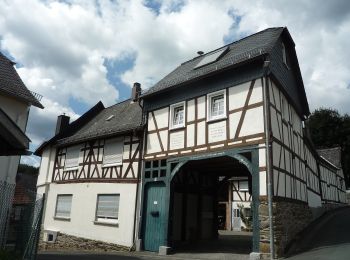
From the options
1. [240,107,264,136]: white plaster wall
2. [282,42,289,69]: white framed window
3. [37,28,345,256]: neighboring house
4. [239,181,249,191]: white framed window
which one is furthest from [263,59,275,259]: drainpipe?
[239,181,249,191]: white framed window

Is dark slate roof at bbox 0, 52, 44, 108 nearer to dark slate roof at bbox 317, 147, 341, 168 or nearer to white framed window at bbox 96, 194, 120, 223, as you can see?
white framed window at bbox 96, 194, 120, 223

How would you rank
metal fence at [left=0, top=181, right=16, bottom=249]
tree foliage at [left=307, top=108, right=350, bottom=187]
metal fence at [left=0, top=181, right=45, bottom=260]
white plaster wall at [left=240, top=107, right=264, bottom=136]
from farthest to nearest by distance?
tree foliage at [left=307, top=108, right=350, bottom=187] → white plaster wall at [left=240, top=107, right=264, bottom=136] → metal fence at [left=0, top=181, right=16, bottom=249] → metal fence at [left=0, top=181, right=45, bottom=260]

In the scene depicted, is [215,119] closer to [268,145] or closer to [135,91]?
[268,145]

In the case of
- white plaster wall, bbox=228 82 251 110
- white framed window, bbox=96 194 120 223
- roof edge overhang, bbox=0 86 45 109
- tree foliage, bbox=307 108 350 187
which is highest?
tree foliage, bbox=307 108 350 187

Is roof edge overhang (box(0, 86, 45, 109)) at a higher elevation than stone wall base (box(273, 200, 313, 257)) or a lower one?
higher

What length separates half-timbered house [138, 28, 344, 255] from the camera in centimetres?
1195

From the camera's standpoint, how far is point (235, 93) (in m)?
13.3

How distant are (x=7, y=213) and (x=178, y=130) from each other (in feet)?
23.2

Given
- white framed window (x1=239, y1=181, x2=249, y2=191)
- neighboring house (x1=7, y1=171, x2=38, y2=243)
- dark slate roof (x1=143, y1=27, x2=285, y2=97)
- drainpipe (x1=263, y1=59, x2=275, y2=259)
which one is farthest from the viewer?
white framed window (x1=239, y1=181, x2=249, y2=191)

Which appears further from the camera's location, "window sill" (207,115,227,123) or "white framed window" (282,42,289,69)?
"white framed window" (282,42,289,69)

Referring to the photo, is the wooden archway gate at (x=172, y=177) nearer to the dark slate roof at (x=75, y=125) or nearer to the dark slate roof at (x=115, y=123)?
the dark slate roof at (x=115, y=123)

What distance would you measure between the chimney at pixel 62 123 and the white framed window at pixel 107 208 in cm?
754

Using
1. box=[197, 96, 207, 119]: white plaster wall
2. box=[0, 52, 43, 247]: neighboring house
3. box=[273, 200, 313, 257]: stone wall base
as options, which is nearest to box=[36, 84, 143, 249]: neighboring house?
box=[197, 96, 207, 119]: white plaster wall

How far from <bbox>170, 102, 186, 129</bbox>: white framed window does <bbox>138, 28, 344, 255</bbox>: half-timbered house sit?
4cm
